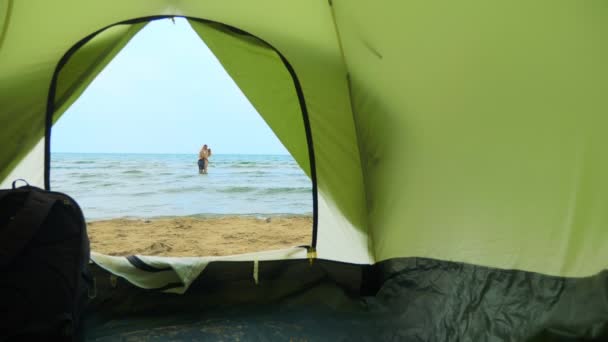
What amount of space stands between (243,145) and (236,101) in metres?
1.59

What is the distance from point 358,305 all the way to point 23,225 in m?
1.18

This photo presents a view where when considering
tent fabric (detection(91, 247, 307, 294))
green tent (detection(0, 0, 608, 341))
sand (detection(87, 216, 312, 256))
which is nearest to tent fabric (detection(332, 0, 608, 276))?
green tent (detection(0, 0, 608, 341))

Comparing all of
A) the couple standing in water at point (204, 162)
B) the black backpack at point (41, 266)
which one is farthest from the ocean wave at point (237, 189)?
the black backpack at point (41, 266)

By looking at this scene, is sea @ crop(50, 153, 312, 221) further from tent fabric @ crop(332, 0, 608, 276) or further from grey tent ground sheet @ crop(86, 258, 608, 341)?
tent fabric @ crop(332, 0, 608, 276)

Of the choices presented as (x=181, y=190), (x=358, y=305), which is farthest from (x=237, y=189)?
(x=358, y=305)

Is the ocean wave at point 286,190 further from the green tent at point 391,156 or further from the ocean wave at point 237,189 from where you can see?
the green tent at point 391,156

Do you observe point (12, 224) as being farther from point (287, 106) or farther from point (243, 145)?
point (243, 145)

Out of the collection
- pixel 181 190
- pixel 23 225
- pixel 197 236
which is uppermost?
pixel 23 225

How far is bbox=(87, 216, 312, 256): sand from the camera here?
3.00m

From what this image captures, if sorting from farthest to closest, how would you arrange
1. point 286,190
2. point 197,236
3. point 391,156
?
point 286,190, point 197,236, point 391,156

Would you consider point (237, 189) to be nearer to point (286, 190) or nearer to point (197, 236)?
point (286, 190)

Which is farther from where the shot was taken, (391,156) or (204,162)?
(204,162)

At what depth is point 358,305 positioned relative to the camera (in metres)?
1.55

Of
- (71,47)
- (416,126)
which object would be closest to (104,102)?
(71,47)
